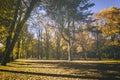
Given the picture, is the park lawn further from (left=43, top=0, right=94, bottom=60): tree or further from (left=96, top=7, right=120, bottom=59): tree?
(left=96, top=7, right=120, bottom=59): tree

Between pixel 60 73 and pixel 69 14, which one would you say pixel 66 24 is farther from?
pixel 60 73

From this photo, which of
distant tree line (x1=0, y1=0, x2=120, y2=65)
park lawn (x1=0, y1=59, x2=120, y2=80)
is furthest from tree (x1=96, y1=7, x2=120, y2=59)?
park lawn (x1=0, y1=59, x2=120, y2=80)

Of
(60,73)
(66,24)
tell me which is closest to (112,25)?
(66,24)

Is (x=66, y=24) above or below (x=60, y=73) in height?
above

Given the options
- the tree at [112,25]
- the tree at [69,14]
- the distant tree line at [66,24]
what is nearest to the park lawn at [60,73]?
the distant tree line at [66,24]

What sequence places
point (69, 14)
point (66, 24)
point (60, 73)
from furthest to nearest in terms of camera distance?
point (66, 24)
point (69, 14)
point (60, 73)

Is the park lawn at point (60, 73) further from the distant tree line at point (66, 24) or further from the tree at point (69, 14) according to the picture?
the tree at point (69, 14)

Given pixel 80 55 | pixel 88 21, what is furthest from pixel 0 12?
pixel 80 55

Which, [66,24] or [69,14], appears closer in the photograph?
[69,14]

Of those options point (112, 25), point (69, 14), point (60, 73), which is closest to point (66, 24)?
point (69, 14)

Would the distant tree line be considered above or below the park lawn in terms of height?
above

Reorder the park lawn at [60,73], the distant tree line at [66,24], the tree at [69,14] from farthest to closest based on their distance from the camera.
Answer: the tree at [69,14] < the distant tree line at [66,24] < the park lawn at [60,73]

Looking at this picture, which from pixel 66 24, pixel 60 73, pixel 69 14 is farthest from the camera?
pixel 66 24

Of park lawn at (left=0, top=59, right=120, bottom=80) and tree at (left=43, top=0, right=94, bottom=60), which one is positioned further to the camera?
tree at (left=43, top=0, right=94, bottom=60)
